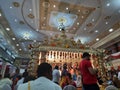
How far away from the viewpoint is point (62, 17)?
8406mm

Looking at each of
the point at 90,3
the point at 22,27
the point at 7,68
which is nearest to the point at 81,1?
the point at 90,3

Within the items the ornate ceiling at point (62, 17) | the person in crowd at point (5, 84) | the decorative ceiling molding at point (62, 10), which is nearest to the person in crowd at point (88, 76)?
the person in crowd at point (5, 84)

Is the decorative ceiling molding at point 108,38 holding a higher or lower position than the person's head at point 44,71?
higher

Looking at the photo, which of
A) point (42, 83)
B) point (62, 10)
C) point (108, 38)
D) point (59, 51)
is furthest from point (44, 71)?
point (108, 38)

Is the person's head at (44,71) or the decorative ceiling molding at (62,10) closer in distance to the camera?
the person's head at (44,71)

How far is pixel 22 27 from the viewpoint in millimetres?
9727

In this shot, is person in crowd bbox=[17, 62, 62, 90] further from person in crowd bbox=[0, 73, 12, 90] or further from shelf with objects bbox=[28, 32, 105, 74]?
shelf with objects bbox=[28, 32, 105, 74]

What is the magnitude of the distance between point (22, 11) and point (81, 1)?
3491 millimetres

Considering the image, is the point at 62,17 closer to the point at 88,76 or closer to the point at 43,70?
the point at 88,76

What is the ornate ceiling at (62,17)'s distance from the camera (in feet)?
22.8

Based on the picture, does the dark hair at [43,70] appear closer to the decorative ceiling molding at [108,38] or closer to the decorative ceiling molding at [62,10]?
the decorative ceiling molding at [62,10]

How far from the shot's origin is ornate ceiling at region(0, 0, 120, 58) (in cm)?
696

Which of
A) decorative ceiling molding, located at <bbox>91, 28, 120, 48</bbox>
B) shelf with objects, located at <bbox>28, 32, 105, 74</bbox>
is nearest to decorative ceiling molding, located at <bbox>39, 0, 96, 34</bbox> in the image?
shelf with objects, located at <bbox>28, 32, 105, 74</bbox>

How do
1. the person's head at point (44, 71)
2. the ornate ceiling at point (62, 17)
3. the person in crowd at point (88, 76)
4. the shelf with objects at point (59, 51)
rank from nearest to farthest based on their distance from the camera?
the person's head at point (44, 71) < the person in crowd at point (88, 76) < the shelf with objects at point (59, 51) < the ornate ceiling at point (62, 17)
